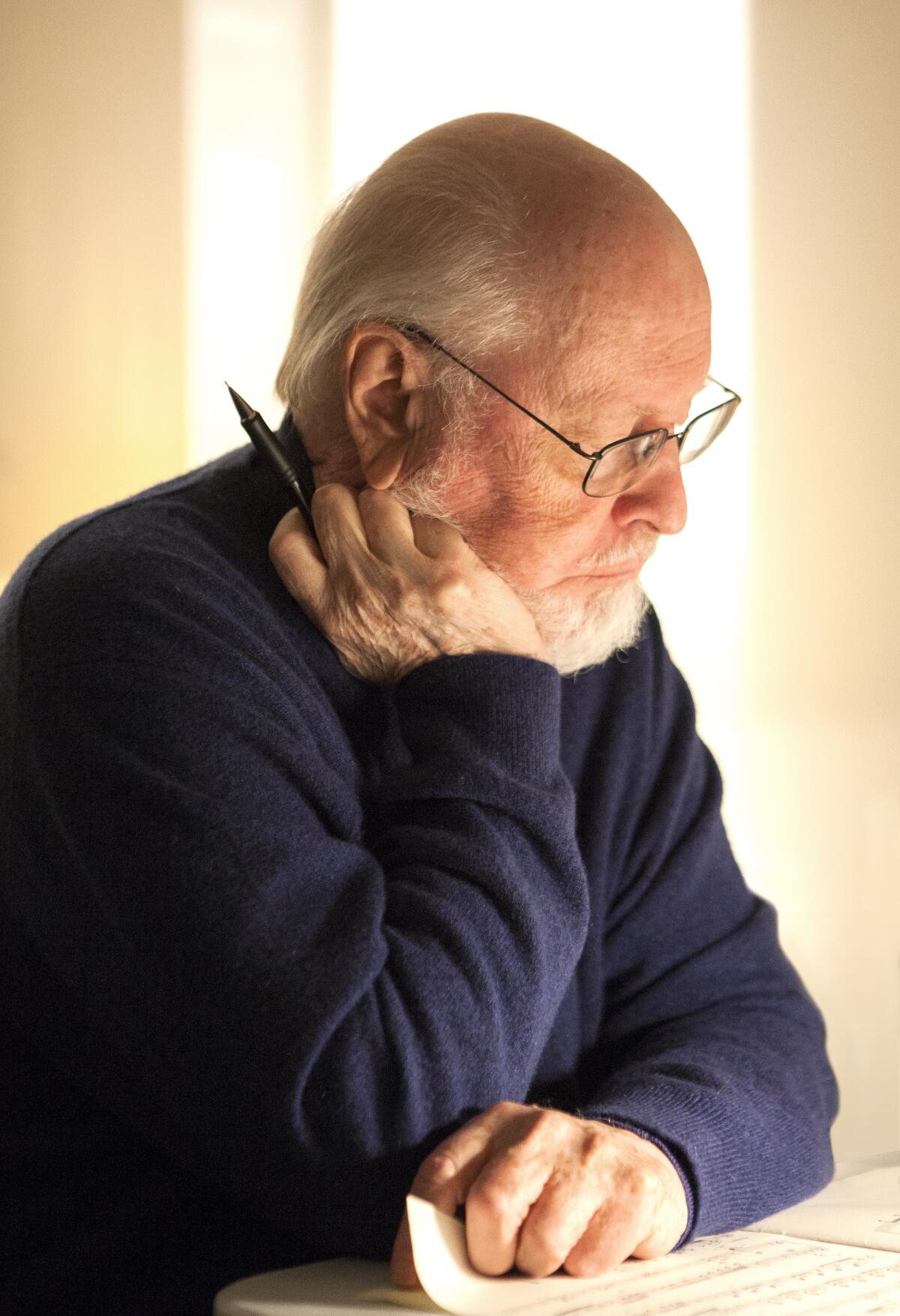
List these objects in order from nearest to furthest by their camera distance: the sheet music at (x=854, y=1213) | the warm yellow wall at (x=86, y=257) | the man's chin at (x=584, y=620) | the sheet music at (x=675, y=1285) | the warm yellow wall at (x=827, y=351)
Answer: the sheet music at (x=675, y=1285) → the sheet music at (x=854, y=1213) → the man's chin at (x=584, y=620) → the warm yellow wall at (x=86, y=257) → the warm yellow wall at (x=827, y=351)

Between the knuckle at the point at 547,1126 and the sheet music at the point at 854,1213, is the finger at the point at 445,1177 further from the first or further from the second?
the sheet music at the point at 854,1213

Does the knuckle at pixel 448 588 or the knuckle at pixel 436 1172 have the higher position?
the knuckle at pixel 448 588

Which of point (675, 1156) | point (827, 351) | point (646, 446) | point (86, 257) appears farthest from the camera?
point (827, 351)

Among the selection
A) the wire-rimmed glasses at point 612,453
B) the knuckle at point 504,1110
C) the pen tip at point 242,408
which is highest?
the pen tip at point 242,408

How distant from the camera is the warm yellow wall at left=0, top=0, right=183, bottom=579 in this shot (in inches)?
80.5

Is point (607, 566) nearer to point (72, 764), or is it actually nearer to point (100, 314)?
point (72, 764)

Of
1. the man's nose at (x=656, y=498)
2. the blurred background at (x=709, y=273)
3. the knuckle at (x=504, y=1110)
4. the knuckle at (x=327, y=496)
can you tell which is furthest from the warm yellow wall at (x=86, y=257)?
the knuckle at (x=504, y=1110)

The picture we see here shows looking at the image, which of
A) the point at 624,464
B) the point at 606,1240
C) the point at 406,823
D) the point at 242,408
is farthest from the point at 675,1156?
the point at 242,408

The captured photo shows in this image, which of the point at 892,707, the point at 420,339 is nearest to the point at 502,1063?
the point at 420,339

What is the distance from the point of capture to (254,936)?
33.5 inches

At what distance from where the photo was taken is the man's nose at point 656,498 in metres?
1.21

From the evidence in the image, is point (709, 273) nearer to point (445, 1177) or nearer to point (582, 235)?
point (582, 235)

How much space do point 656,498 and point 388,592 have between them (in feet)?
0.93

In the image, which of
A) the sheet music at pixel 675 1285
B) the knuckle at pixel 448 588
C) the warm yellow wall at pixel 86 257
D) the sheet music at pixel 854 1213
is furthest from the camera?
the warm yellow wall at pixel 86 257
